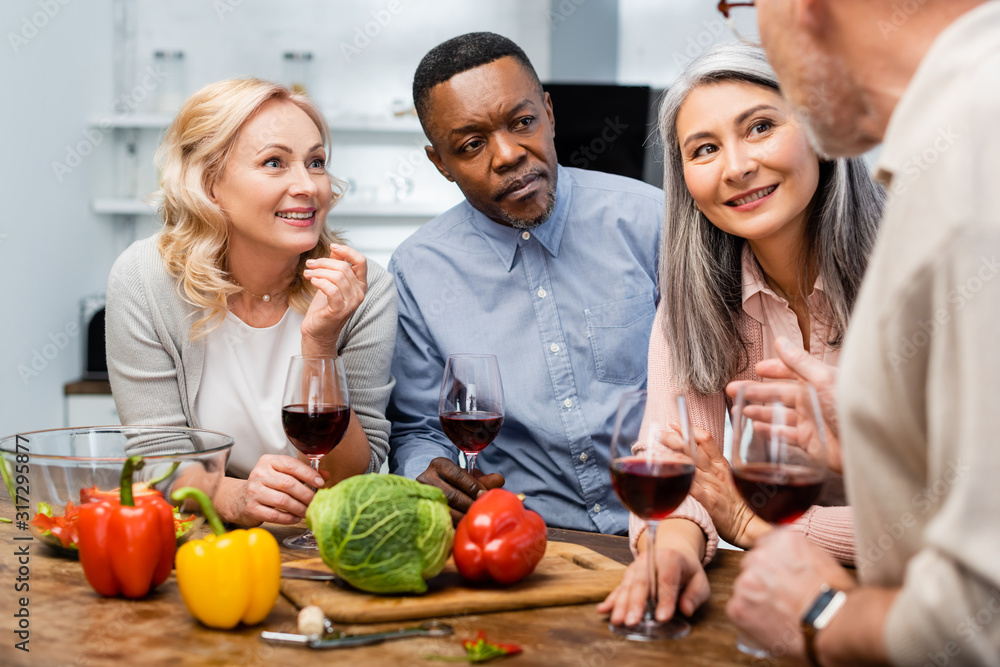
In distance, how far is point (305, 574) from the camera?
3.94ft

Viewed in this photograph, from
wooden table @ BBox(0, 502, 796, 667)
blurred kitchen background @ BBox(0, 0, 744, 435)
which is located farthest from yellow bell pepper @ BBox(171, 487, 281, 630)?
blurred kitchen background @ BBox(0, 0, 744, 435)

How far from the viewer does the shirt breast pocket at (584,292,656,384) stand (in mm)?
2270

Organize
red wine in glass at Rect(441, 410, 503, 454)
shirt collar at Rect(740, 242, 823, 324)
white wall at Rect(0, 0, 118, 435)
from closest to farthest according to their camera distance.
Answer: red wine in glass at Rect(441, 410, 503, 454), shirt collar at Rect(740, 242, 823, 324), white wall at Rect(0, 0, 118, 435)

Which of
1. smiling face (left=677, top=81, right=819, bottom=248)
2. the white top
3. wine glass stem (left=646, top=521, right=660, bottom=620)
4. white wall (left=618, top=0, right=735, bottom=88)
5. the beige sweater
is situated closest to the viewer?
the beige sweater

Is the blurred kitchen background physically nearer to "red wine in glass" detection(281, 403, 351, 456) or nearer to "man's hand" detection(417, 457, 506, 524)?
"man's hand" detection(417, 457, 506, 524)

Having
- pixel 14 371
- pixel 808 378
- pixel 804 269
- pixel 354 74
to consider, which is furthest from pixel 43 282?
pixel 808 378

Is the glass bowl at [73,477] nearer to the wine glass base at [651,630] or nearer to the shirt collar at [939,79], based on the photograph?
the wine glass base at [651,630]

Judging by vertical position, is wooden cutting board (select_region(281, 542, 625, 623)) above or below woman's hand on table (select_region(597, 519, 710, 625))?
below

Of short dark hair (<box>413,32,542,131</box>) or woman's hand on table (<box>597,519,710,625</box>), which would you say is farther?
short dark hair (<box>413,32,542,131</box>)

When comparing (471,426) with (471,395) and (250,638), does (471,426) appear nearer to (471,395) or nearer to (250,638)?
(471,395)

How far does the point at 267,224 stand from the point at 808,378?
1.35 m

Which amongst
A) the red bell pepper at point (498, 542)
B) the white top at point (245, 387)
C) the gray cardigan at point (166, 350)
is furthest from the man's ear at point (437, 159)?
the red bell pepper at point (498, 542)

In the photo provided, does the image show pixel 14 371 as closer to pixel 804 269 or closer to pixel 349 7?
pixel 349 7

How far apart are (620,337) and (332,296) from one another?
2.62 feet
